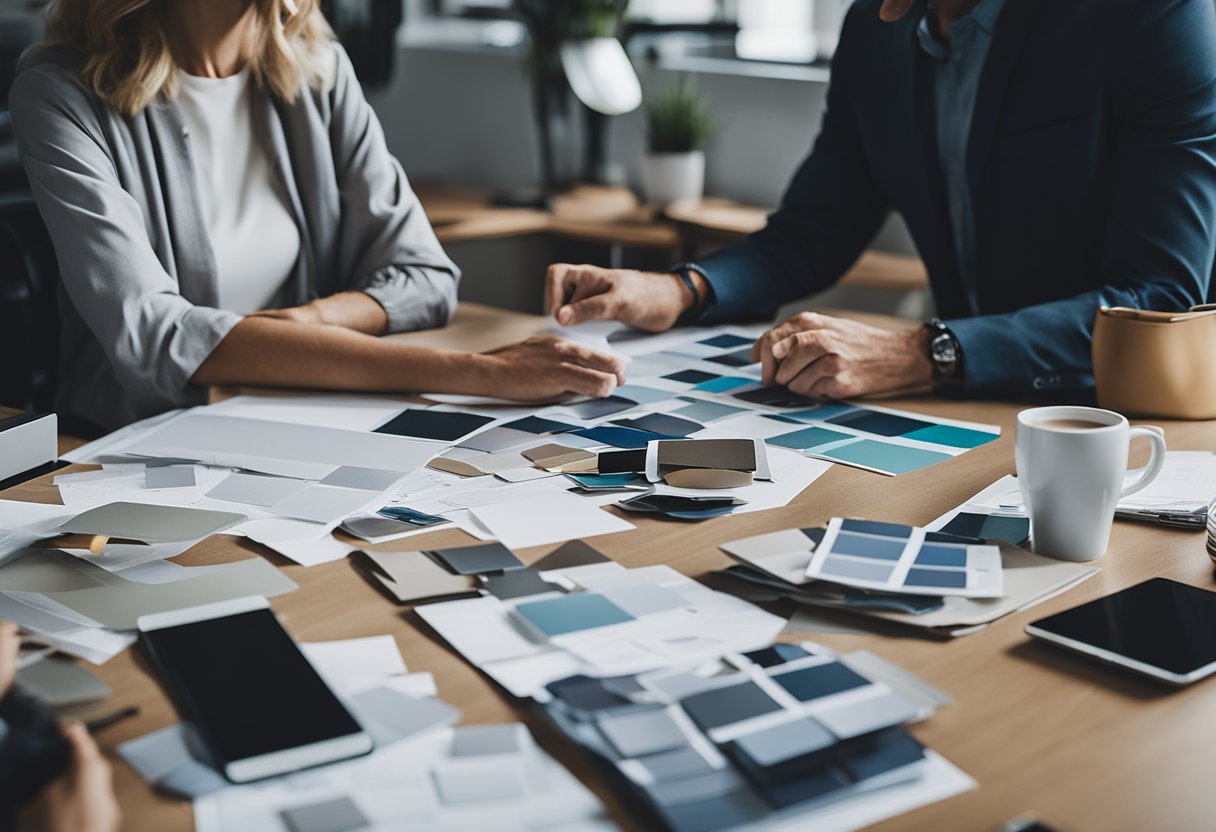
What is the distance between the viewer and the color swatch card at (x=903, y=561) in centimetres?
89

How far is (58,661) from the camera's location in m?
0.82

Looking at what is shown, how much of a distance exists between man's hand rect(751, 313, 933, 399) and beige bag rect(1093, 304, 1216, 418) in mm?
208

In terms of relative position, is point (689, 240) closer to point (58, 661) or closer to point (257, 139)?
point (257, 139)

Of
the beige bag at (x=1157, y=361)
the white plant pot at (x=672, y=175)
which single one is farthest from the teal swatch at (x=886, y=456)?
the white plant pot at (x=672, y=175)

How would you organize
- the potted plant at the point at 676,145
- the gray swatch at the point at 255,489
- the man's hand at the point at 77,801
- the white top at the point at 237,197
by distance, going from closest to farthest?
the man's hand at the point at 77,801 < the gray swatch at the point at 255,489 < the white top at the point at 237,197 < the potted plant at the point at 676,145

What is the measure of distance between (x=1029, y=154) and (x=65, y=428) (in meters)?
1.45

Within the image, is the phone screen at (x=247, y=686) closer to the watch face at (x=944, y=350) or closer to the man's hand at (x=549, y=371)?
the man's hand at (x=549, y=371)

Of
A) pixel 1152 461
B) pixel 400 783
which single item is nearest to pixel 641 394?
pixel 1152 461

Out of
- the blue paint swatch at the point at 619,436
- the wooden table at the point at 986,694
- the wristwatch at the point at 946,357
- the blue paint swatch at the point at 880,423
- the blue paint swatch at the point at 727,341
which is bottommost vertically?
the wooden table at the point at 986,694

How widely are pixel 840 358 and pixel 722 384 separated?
0.50 feet

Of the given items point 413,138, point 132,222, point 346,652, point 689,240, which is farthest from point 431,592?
point 413,138

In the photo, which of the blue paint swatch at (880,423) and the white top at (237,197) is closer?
the blue paint swatch at (880,423)

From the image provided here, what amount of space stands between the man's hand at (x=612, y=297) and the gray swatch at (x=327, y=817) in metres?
1.02

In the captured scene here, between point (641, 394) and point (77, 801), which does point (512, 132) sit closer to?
point (641, 394)
